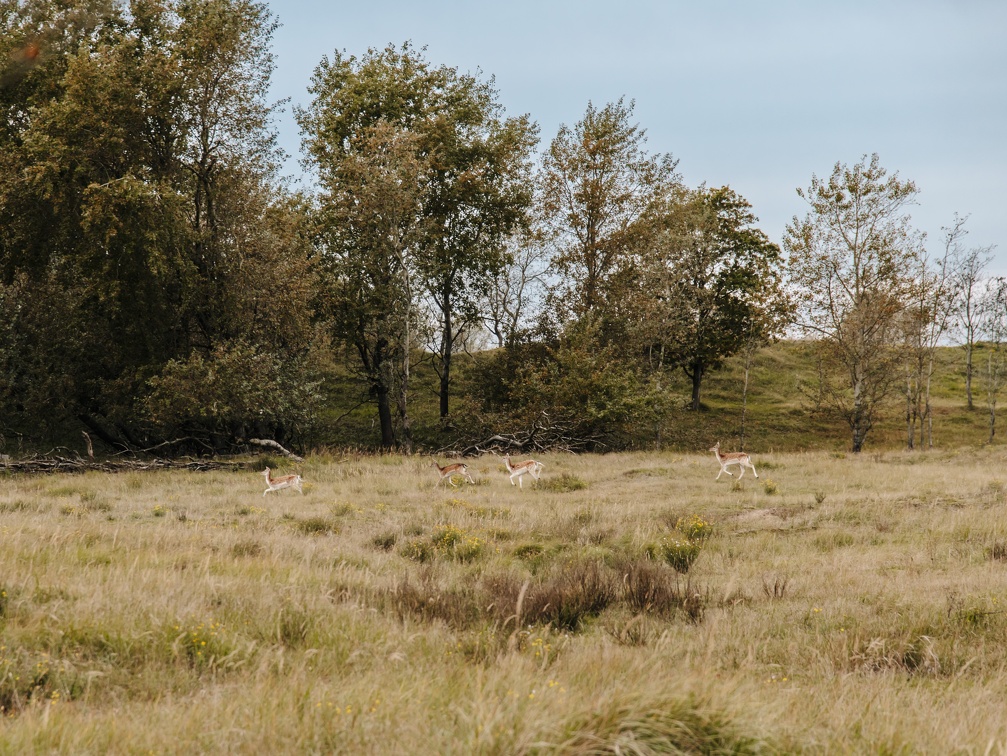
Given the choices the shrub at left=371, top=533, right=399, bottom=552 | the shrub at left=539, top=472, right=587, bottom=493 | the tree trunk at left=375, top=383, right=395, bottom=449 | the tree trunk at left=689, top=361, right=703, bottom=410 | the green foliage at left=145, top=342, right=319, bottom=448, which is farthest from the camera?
the tree trunk at left=689, top=361, right=703, bottom=410

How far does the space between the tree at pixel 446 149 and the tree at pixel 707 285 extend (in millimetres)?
7622

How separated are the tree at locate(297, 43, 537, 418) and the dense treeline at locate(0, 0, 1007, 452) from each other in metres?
0.14

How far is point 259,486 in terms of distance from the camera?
1845cm

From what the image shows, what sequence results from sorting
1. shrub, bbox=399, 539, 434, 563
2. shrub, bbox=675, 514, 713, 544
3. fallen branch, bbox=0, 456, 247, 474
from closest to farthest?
shrub, bbox=399, 539, 434, 563 < shrub, bbox=675, 514, 713, 544 < fallen branch, bbox=0, 456, 247, 474

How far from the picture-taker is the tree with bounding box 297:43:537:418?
33.7 meters

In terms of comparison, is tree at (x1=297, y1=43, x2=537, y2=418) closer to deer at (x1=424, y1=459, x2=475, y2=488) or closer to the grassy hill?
the grassy hill

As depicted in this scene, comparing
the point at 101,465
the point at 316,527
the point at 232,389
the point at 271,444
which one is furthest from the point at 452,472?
the point at 101,465

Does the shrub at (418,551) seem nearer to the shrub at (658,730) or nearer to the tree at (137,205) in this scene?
the shrub at (658,730)

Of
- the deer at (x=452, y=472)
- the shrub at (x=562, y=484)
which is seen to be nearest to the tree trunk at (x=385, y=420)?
the deer at (x=452, y=472)

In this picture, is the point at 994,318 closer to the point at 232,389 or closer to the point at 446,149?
the point at 446,149

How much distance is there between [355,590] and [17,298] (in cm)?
2659

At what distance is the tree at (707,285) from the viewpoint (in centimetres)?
3519

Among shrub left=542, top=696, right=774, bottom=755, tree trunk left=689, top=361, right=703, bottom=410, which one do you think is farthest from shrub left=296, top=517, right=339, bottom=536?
tree trunk left=689, top=361, right=703, bottom=410

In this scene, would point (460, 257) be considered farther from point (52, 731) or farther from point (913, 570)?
point (52, 731)
